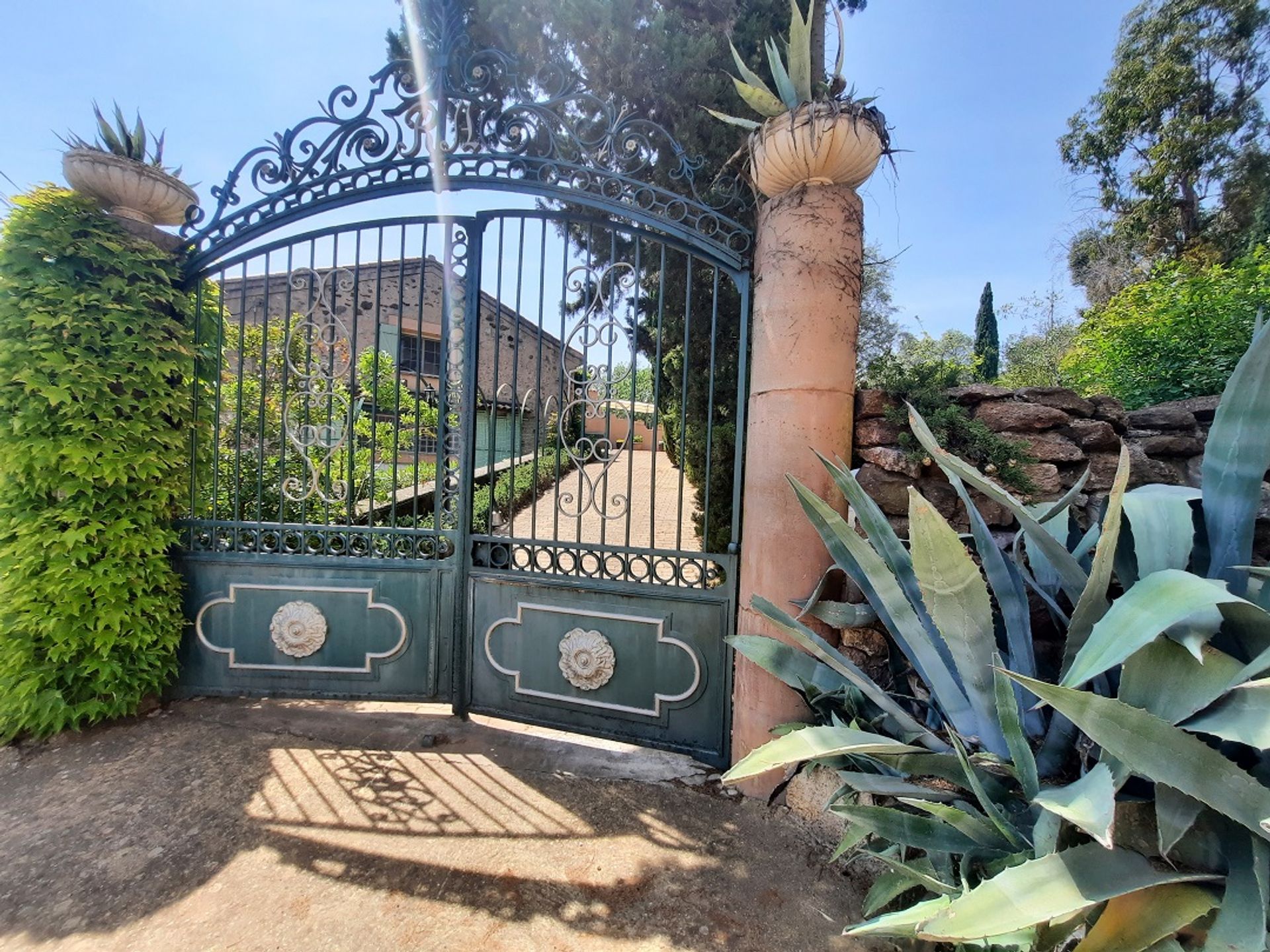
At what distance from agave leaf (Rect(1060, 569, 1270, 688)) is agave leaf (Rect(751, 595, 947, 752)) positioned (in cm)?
64

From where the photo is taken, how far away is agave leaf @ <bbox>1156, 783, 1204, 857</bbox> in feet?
3.63

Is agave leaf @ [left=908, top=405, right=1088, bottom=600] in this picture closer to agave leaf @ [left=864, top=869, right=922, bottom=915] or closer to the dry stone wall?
the dry stone wall

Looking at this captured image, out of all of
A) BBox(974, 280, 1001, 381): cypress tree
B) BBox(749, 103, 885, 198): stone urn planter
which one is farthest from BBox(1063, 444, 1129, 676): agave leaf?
BBox(974, 280, 1001, 381): cypress tree

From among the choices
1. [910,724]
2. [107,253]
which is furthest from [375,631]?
→ [910,724]

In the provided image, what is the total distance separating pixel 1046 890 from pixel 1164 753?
349 millimetres

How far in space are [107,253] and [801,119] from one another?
12.0 feet

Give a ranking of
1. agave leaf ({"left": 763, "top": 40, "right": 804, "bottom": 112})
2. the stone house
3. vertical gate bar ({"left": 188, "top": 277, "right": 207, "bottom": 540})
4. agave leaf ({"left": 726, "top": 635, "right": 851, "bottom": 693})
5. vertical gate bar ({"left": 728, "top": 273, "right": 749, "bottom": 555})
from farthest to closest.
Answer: vertical gate bar ({"left": 188, "top": 277, "right": 207, "bottom": 540}) → the stone house → vertical gate bar ({"left": 728, "top": 273, "right": 749, "bottom": 555}) → agave leaf ({"left": 763, "top": 40, "right": 804, "bottom": 112}) → agave leaf ({"left": 726, "top": 635, "right": 851, "bottom": 693})

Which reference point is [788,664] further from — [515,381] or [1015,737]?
[515,381]

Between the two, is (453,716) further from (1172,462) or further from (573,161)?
(1172,462)

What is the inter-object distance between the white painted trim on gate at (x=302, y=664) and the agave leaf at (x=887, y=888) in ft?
8.54

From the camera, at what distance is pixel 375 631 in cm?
325

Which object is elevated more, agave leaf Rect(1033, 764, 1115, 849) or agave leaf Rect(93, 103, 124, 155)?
agave leaf Rect(93, 103, 124, 155)

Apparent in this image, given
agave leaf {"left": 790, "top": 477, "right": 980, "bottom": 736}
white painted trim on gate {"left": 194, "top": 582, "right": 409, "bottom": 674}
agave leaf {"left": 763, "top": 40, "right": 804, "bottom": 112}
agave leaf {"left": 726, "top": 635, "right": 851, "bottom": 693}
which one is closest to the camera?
agave leaf {"left": 790, "top": 477, "right": 980, "bottom": 736}

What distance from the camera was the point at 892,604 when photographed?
179 cm
